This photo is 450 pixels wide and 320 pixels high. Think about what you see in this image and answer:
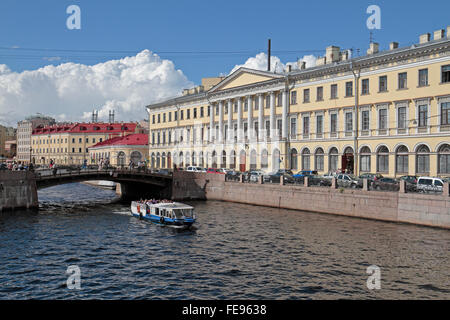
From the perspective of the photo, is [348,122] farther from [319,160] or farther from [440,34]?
[440,34]

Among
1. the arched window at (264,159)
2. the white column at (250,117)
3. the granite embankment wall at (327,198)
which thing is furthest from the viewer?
the white column at (250,117)

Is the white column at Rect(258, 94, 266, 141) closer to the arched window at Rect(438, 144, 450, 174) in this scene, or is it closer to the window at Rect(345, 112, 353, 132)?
the window at Rect(345, 112, 353, 132)

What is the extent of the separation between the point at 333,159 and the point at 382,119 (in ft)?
20.7

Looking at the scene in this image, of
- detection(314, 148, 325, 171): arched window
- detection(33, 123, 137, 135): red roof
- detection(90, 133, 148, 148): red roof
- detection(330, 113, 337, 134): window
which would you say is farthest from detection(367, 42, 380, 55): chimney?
detection(33, 123, 137, 135): red roof

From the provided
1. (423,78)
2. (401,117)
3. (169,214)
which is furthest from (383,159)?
(169,214)

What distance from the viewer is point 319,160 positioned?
46.1 meters

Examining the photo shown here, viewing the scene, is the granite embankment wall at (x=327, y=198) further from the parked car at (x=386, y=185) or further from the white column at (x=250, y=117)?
the white column at (x=250, y=117)

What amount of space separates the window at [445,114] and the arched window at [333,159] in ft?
34.8

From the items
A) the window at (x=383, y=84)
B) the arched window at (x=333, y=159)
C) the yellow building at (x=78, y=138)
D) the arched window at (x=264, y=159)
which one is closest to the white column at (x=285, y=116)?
the arched window at (x=264, y=159)

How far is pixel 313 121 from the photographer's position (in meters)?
46.8

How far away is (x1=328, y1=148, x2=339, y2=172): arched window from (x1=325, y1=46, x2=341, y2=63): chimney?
32.7 ft

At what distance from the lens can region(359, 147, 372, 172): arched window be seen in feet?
135

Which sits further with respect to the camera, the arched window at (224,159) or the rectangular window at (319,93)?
the arched window at (224,159)

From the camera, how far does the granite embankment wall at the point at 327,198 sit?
27.4 m
